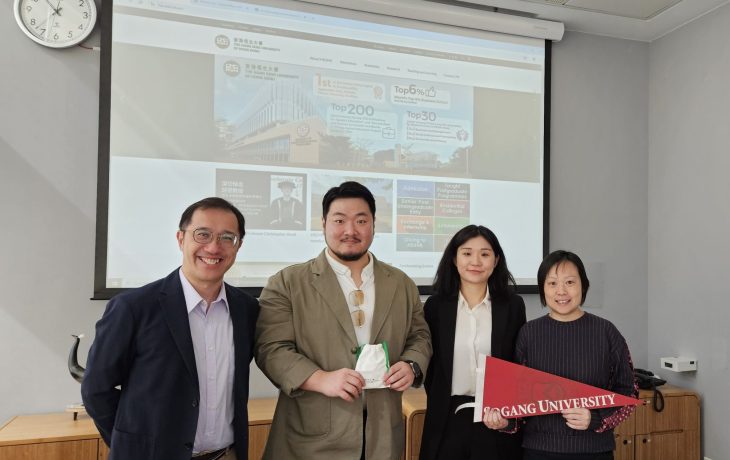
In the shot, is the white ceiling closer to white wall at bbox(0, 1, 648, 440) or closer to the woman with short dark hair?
the woman with short dark hair

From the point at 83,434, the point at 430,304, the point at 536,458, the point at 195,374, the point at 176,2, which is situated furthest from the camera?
the point at 176,2

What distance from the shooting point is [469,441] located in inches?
70.4

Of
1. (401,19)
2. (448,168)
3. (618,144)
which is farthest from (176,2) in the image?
(618,144)

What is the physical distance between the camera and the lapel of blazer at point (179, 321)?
4.57ft

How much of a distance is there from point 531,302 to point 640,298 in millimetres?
910

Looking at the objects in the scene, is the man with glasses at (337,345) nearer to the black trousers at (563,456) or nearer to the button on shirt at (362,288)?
the button on shirt at (362,288)

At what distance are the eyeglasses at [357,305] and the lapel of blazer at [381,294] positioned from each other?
5cm

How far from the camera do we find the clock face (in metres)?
2.53

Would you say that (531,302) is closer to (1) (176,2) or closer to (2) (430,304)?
(2) (430,304)

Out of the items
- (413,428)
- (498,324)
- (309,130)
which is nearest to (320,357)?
(498,324)

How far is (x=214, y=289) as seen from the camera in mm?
1537

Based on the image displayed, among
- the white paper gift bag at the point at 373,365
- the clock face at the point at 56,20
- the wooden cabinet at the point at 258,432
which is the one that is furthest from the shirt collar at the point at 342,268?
the clock face at the point at 56,20

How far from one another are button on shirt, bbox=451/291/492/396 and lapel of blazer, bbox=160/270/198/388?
984 mm

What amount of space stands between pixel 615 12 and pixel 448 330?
270cm
